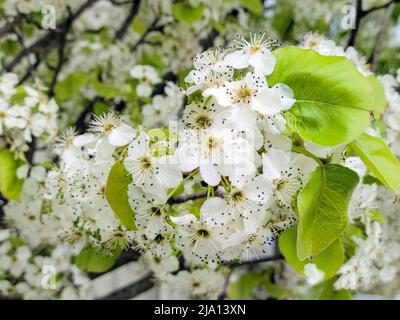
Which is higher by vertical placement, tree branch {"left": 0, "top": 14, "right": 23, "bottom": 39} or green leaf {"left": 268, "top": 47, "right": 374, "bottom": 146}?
tree branch {"left": 0, "top": 14, "right": 23, "bottom": 39}

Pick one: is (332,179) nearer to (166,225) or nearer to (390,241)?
(166,225)

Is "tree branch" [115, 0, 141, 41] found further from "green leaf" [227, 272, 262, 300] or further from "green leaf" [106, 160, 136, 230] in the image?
"green leaf" [106, 160, 136, 230]

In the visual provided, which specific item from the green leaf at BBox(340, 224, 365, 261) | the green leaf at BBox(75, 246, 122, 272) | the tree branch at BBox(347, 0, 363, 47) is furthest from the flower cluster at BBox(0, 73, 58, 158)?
the tree branch at BBox(347, 0, 363, 47)

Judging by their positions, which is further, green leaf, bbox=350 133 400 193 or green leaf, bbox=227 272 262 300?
green leaf, bbox=227 272 262 300

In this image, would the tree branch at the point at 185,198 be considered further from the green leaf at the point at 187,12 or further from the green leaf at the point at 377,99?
the green leaf at the point at 187,12
